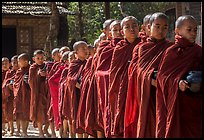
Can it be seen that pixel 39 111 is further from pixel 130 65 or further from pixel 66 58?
pixel 130 65

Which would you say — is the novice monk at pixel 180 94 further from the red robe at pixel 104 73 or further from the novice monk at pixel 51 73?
the novice monk at pixel 51 73

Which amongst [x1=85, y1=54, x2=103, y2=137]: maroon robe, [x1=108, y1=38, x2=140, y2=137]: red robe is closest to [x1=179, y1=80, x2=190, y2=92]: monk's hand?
[x1=108, y1=38, x2=140, y2=137]: red robe

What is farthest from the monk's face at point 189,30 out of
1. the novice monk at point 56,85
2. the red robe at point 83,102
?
the novice monk at point 56,85

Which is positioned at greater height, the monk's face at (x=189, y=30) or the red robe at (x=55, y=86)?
the monk's face at (x=189, y=30)

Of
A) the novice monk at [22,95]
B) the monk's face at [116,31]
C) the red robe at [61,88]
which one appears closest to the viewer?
the monk's face at [116,31]

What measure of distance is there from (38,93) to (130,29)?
4566mm

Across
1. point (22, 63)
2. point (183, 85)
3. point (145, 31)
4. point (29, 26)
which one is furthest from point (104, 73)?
point (29, 26)

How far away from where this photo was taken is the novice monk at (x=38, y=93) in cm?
1049

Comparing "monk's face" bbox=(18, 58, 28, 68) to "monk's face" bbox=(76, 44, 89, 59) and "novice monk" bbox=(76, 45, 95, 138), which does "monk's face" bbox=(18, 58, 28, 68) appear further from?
"novice monk" bbox=(76, 45, 95, 138)

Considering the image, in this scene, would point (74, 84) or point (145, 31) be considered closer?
point (145, 31)

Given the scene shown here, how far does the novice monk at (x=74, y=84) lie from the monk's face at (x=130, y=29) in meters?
2.07

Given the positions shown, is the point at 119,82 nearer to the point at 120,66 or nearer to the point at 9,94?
the point at 120,66

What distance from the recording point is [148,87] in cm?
552

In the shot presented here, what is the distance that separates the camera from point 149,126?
553 centimetres
